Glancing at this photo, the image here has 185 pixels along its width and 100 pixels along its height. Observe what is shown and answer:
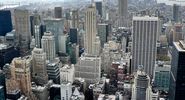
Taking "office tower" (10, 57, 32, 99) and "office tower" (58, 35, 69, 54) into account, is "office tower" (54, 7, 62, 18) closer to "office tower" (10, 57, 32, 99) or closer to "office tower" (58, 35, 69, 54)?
"office tower" (58, 35, 69, 54)

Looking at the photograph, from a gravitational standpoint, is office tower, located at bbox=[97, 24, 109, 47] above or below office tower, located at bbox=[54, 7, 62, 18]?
below

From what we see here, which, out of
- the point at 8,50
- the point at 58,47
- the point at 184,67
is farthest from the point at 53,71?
the point at 184,67

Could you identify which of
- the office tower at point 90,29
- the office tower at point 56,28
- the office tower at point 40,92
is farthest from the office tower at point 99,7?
the office tower at point 40,92

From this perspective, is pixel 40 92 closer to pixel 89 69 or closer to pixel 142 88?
pixel 89 69

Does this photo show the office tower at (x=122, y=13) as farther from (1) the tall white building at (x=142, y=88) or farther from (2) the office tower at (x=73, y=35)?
(1) the tall white building at (x=142, y=88)

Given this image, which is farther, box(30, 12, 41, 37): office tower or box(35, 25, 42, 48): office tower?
box(30, 12, 41, 37): office tower

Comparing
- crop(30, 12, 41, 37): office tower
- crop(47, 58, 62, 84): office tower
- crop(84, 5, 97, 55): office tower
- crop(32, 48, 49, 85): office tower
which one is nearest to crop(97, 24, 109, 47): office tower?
crop(84, 5, 97, 55): office tower

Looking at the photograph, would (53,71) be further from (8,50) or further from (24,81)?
(8,50)
